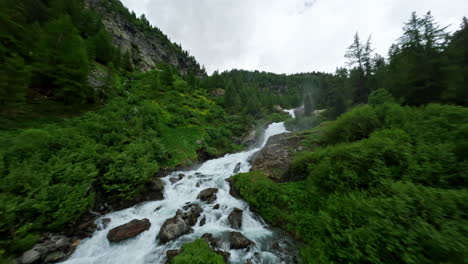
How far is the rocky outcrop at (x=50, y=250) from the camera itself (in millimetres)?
4785

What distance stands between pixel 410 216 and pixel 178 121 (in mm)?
20246

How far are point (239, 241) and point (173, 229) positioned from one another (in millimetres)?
3195

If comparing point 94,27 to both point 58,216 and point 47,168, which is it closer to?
point 47,168

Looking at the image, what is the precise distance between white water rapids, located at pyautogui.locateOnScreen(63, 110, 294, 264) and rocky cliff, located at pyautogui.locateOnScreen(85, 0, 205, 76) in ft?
123

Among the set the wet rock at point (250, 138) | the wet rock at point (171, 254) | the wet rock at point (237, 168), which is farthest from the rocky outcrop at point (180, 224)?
the wet rock at point (250, 138)

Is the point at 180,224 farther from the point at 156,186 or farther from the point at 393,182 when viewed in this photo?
the point at 393,182

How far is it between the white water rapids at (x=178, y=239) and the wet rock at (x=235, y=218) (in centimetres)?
21

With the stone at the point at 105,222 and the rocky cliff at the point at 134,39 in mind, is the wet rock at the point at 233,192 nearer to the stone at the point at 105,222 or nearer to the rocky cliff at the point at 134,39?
the stone at the point at 105,222

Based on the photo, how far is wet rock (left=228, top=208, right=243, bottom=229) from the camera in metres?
7.59

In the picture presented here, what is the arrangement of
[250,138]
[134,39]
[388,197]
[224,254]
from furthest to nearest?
[134,39] < [250,138] < [224,254] < [388,197]

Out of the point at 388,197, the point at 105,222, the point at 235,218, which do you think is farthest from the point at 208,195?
the point at 388,197

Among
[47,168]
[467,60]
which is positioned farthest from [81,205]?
[467,60]

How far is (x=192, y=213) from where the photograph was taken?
317 inches

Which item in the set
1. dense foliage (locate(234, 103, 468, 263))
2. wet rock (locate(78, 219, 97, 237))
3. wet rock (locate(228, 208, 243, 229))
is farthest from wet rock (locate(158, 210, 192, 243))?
dense foliage (locate(234, 103, 468, 263))
